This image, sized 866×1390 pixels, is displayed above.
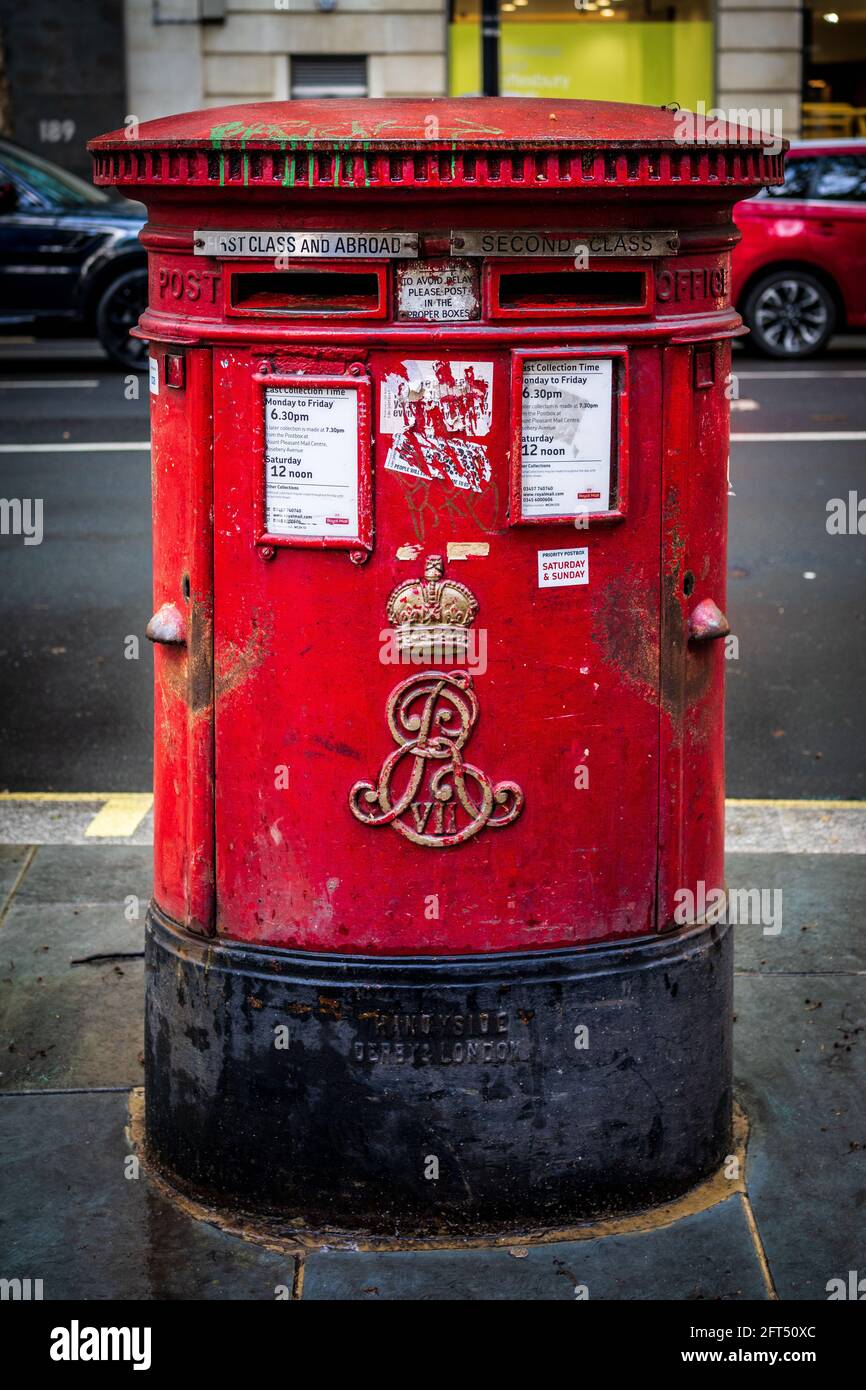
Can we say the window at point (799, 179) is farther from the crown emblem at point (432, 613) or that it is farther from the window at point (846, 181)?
the crown emblem at point (432, 613)

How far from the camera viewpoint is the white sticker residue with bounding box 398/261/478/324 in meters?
2.99

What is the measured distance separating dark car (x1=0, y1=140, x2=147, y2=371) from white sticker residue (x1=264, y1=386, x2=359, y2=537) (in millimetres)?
11321

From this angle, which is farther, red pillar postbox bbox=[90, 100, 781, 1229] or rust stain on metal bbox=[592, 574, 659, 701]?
rust stain on metal bbox=[592, 574, 659, 701]

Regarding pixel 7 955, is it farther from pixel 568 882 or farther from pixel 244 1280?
pixel 568 882

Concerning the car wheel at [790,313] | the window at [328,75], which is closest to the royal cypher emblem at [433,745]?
the car wheel at [790,313]

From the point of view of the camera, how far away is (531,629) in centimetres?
313

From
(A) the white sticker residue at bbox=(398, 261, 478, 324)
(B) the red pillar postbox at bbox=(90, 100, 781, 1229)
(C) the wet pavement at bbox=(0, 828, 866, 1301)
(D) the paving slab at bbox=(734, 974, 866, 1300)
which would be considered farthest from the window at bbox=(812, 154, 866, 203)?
(A) the white sticker residue at bbox=(398, 261, 478, 324)

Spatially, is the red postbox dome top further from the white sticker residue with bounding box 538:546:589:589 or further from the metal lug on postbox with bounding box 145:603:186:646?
the metal lug on postbox with bounding box 145:603:186:646

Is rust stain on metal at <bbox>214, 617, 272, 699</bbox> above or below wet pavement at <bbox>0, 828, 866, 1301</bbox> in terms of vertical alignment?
above

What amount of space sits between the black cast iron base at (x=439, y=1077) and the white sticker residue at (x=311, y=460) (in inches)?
31.7

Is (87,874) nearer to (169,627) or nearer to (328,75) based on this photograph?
(169,627)

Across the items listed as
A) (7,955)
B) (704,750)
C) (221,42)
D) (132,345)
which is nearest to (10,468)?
(132,345)

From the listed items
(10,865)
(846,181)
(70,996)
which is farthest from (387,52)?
(70,996)

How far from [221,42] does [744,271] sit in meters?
9.27
